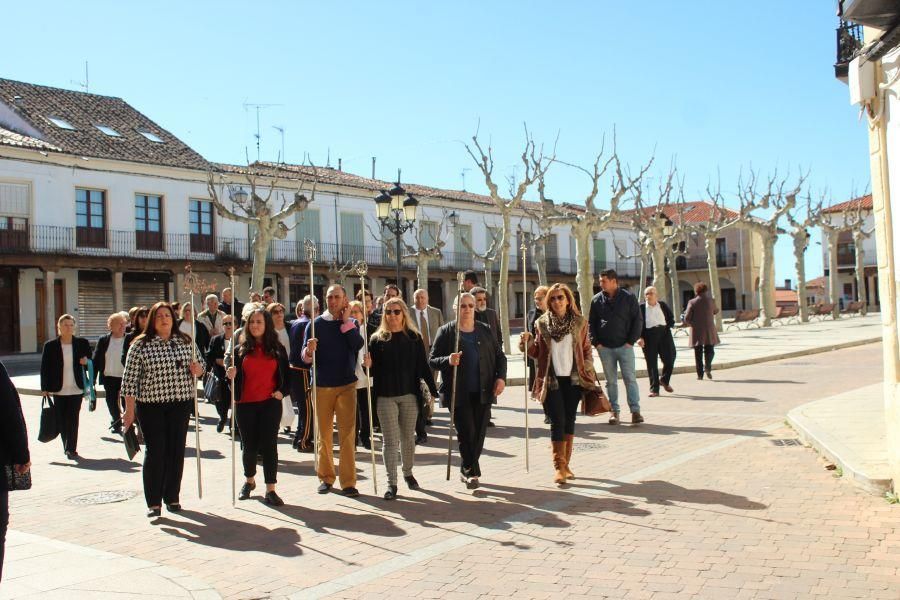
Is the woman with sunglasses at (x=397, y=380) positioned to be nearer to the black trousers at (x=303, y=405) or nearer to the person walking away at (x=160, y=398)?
the person walking away at (x=160, y=398)

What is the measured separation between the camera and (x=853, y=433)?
8609 mm

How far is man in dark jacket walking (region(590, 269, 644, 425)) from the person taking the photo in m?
10.9

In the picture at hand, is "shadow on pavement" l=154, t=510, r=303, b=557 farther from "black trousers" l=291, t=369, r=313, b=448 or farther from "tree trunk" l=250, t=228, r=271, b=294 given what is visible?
"tree trunk" l=250, t=228, r=271, b=294

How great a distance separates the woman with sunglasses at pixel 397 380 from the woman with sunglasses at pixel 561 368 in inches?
41.8

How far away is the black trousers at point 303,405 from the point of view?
955 centimetres

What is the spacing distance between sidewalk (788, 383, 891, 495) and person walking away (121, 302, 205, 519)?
5111 millimetres

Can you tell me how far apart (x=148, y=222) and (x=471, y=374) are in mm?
29736

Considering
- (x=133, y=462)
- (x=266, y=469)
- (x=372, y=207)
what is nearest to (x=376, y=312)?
(x=133, y=462)

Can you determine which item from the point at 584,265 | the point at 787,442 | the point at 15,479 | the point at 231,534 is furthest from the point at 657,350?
the point at 584,265

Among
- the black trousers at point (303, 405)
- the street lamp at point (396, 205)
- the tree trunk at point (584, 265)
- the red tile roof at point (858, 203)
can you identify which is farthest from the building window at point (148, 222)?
the red tile roof at point (858, 203)

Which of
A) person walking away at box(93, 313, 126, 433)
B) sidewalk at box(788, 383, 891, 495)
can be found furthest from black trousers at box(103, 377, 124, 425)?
sidewalk at box(788, 383, 891, 495)

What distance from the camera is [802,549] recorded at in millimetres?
5367

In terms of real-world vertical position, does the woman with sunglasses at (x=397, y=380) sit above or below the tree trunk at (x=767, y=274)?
below

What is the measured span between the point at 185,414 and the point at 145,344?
62cm
